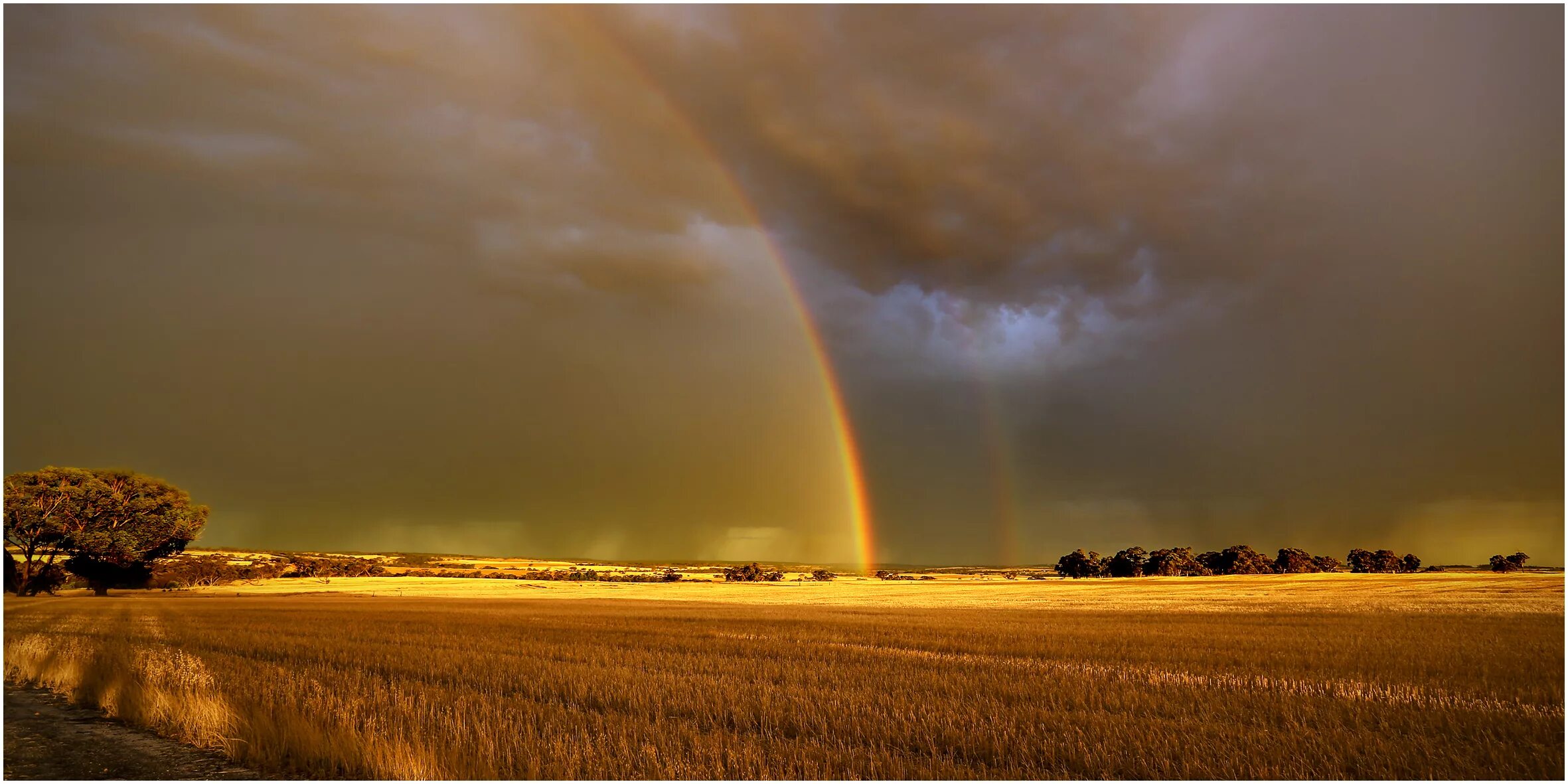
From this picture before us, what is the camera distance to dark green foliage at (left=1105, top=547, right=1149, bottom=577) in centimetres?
17725

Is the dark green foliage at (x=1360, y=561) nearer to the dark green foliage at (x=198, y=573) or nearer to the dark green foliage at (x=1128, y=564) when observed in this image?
the dark green foliage at (x=1128, y=564)

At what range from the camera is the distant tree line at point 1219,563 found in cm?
17462

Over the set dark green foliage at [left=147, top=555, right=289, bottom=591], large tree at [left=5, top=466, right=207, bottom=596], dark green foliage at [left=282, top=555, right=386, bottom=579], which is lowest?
dark green foliage at [left=282, top=555, right=386, bottom=579]

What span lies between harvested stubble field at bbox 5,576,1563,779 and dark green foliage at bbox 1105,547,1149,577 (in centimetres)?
14887

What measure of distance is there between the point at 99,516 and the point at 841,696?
81.2 metres

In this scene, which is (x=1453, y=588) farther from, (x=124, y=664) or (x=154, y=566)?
(x=154, y=566)

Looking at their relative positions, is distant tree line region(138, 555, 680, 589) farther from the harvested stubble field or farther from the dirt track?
the dirt track

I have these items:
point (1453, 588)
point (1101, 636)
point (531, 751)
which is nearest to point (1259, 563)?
point (1453, 588)

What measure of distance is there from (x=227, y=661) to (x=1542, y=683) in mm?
29932

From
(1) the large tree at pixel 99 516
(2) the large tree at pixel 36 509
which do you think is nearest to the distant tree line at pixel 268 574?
(1) the large tree at pixel 99 516

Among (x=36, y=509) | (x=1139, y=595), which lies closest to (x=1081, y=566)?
(x=1139, y=595)

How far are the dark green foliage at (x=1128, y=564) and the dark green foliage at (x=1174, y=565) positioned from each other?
1.55 metres

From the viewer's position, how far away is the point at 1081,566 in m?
186

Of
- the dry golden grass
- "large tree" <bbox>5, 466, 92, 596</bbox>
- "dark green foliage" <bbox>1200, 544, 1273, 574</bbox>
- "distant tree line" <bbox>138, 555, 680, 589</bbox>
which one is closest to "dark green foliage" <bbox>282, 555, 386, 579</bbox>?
"distant tree line" <bbox>138, 555, 680, 589</bbox>
